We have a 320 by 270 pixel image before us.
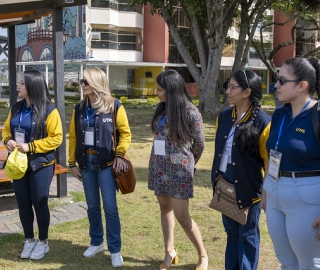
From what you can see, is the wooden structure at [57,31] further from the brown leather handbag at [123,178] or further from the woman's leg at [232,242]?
the woman's leg at [232,242]

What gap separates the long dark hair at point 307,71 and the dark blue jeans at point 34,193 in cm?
252

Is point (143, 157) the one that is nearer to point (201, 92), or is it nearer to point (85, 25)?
point (201, 92)

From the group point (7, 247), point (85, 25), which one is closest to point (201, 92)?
point (7, 247)

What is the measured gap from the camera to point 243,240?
3.36 m

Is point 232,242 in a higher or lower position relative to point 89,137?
lower

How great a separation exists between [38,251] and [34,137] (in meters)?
1.15

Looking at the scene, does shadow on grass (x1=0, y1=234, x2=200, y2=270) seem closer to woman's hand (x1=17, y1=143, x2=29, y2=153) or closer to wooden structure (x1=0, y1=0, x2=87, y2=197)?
woman's hand (x1=17, y1=143, x2=29, y2=153)

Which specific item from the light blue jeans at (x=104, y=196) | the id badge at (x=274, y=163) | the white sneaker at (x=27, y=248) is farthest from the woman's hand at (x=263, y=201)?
the white sneaker at (x=27, y=248)

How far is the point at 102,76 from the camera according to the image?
4008 millimetres

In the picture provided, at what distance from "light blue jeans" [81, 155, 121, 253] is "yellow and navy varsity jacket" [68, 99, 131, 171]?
0.07 meters

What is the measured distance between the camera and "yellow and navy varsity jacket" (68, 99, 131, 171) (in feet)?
13.0

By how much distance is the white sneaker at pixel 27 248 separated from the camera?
4.25 metres

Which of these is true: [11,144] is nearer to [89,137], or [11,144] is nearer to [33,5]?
[89,137]

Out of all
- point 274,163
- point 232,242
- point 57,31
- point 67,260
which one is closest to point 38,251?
point 67,260
